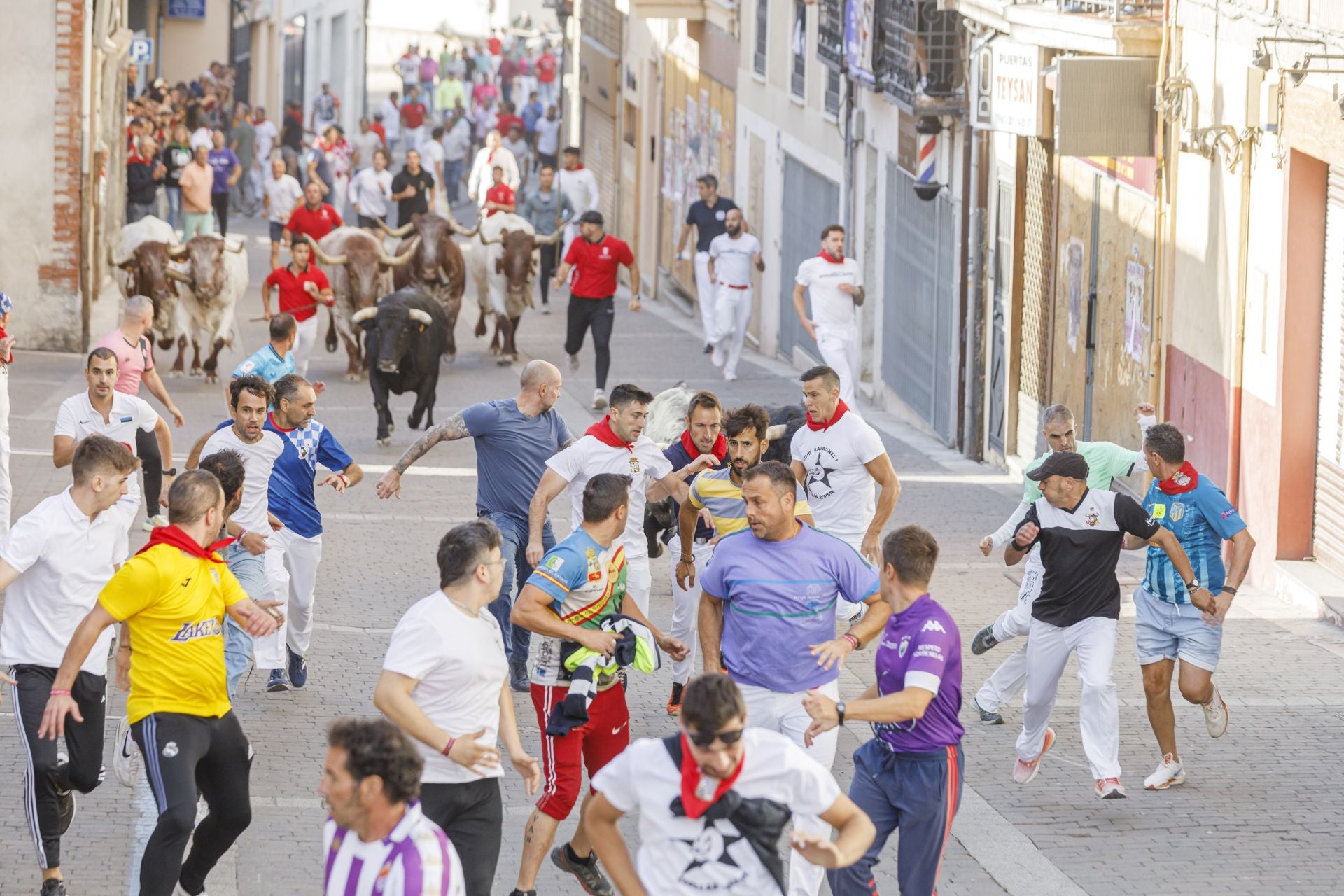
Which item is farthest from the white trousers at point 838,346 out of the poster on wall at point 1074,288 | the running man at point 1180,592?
the running man at point 1180,592

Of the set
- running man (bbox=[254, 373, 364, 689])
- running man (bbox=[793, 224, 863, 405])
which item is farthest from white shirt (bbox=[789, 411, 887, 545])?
running man (bbox=[793, 224, 863, 405])

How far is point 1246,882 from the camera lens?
8.80 meters

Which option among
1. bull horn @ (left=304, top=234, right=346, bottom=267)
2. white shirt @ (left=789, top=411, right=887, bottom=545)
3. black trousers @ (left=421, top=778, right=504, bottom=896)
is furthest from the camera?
bull horn @ (left=304, top=234, right=346, bottom=267)

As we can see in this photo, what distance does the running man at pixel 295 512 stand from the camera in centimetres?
1106

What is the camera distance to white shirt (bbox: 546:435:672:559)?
34.8 ft

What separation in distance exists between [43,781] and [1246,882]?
15.7 feet

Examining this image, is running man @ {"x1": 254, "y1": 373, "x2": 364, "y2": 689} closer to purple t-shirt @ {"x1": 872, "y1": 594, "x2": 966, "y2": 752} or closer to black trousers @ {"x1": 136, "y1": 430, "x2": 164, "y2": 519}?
black trousers @ {"x1": 136, "y1": 430, "x2": 164, "y2": 519}

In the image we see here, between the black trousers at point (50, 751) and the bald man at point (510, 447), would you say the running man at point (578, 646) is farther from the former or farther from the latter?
the bald man at point (510, 447)

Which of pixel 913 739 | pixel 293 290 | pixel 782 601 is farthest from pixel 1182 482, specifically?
pixel 293 290

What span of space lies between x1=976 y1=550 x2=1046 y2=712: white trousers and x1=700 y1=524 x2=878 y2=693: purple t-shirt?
8.93ft

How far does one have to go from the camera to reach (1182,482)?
10.2 m

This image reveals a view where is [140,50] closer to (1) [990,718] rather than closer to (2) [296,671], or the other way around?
(2) [296,671]

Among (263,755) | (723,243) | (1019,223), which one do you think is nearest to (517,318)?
(723,243)

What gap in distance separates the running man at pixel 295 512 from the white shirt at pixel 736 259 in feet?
43.4
